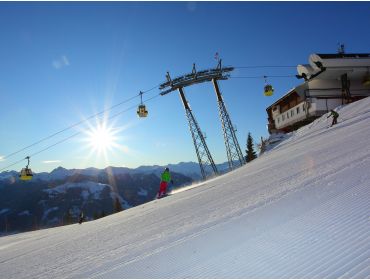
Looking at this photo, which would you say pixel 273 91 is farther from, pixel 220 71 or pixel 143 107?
pixel 143 107

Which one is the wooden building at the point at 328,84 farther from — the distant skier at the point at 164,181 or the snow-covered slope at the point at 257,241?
the snow-covered slope at the point at 257,241

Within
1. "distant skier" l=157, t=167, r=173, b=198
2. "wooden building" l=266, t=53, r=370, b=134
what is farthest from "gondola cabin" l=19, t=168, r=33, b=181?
"wooden building" l=266, t=53, r=370, b=134

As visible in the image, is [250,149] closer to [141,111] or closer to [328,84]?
[328,84]

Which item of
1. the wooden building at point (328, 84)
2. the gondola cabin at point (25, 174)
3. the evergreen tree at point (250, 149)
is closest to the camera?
the gondola cabin at point (25, 174)

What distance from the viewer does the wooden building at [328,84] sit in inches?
1272

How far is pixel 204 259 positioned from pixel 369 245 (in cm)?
218

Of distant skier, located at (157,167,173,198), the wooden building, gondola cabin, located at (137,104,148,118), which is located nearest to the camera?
distant skier, located at (157,167,173,198)

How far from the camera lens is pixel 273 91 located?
30.3 metres

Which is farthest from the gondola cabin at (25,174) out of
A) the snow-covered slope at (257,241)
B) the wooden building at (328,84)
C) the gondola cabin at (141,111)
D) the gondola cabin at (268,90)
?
the wooden building at (328,84)

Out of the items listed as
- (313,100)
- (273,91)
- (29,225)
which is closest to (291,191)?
(273,91)

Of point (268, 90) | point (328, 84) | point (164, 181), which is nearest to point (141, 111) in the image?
point (164, 181)

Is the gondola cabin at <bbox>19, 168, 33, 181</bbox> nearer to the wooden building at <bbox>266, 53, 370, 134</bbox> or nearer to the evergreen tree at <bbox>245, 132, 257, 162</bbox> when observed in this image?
the wooden building at <bbox>266, 53, 370, 134</bbox>

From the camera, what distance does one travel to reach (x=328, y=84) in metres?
35.2

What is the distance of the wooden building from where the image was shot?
1272 inches
